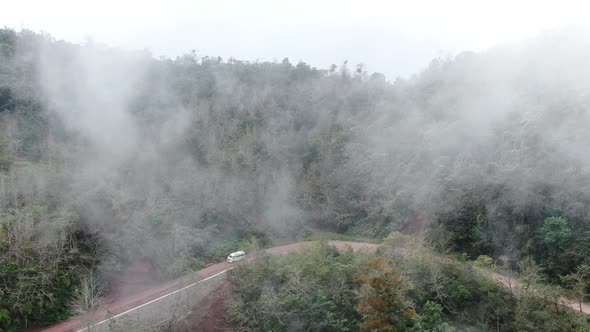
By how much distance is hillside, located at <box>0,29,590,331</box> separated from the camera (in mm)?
20188

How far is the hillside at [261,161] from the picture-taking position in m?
20.2

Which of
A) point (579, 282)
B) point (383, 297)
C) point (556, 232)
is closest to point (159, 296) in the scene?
point (383, 297)

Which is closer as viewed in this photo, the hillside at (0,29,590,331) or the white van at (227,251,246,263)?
the hillside at (0,29,590,331)

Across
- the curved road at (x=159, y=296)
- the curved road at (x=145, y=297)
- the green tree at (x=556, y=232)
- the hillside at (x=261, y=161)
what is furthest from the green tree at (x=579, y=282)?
the curved road at (x=145, y=297)

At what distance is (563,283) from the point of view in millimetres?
20312

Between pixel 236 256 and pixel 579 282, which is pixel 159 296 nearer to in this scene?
pixel 236 256

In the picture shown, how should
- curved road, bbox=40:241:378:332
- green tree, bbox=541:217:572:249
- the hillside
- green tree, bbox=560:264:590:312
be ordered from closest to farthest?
curved road, bbox=40:241:378:332 < green tree, bbox=560:264:590:312 < the hillside < green tree, bbox=541:217:572:249

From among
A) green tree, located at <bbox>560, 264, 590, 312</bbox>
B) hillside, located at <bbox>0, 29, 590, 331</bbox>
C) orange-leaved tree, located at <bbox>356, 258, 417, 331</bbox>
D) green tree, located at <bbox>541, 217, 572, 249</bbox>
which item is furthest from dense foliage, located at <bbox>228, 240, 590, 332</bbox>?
Result: green tree, located at <bbox>541, 217, 572, 249</bbox>

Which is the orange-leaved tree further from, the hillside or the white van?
the white van

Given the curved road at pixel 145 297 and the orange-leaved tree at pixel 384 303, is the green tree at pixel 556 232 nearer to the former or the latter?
the orange-leaved tree at pixel 384 303

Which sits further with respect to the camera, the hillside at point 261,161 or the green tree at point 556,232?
the green tree at point 556,232

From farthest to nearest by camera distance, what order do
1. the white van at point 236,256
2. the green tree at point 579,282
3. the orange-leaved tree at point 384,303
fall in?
the white van at point 236,256 < the green tree at point 579,282 < the orange-leaved tree at point 384,303

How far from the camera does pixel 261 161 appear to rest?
32875 millimetres

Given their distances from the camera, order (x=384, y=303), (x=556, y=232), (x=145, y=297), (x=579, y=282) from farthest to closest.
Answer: (x=556, y=232) < (x=145, y=297) < (x=579, y=282) < (x=384, y=303)
